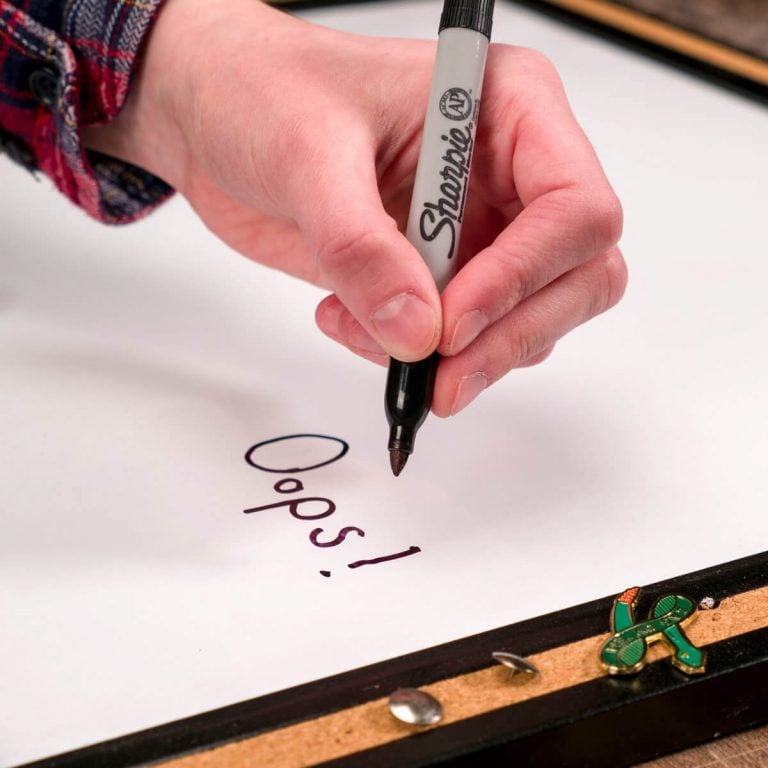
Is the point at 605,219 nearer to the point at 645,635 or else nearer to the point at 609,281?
the point at 609,281

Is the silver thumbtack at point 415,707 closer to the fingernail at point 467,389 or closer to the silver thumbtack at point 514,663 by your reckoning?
the silver thumbtack at point 514,663

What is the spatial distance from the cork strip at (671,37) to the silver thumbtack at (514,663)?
76 cm

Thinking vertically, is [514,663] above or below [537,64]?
below

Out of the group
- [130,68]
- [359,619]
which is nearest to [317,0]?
[130,68]

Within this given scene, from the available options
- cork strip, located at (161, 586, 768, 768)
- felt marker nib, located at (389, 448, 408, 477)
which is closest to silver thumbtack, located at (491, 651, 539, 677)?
cork strip, located at (161, 586, 768, 768)

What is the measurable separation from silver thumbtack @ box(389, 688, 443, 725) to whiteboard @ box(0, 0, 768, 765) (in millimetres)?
41

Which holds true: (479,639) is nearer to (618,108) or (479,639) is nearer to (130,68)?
(130,68)

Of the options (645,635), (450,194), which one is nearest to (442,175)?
(450,194)

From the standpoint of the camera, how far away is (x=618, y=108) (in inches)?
39.6

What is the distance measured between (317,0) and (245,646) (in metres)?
0.92

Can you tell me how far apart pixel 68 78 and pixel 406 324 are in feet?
1.08

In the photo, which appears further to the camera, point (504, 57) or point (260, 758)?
point (504, 57)

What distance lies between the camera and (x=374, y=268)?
1.62ft

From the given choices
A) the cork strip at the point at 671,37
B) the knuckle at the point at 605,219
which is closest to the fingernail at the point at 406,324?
the knuckle at the point at 605,219
